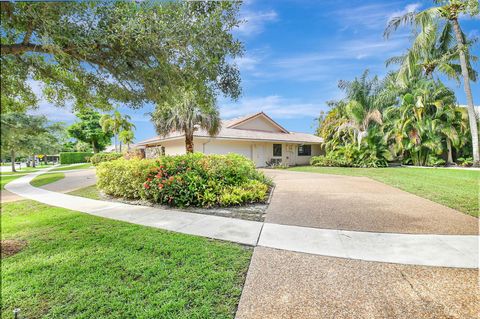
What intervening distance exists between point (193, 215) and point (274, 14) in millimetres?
5085

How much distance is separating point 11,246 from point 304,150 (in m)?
26.1

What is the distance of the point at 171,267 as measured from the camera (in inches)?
140

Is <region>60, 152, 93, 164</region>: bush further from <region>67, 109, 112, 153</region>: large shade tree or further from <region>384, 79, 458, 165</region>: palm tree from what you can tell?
<region>384, 79, 458, 165</region>: palm tree

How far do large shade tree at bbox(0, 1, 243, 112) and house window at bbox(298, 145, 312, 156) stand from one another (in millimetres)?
23338

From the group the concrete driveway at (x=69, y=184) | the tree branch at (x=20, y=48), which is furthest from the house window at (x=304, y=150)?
the tree branch at (x=20, y=48)

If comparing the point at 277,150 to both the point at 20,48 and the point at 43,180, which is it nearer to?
the point at 43,180

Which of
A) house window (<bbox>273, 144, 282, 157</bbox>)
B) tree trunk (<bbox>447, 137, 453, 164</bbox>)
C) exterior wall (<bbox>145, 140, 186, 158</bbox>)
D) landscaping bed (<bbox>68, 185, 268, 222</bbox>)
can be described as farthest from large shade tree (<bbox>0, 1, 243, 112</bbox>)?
tree trunk (<bbox>447, 137, 453, 164</bbox>)

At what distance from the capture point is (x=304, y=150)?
27625mm

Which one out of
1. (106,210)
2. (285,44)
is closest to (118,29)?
(285,44)

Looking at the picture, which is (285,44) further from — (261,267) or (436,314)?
(436,314)

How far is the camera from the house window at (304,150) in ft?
89.5

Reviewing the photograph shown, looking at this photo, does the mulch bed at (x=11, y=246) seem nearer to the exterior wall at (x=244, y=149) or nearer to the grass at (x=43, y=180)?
the grass at (x=43, y=180)

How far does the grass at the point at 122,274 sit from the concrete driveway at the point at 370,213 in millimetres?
2584

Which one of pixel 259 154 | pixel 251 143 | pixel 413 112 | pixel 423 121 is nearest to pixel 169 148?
pixel 251 143
